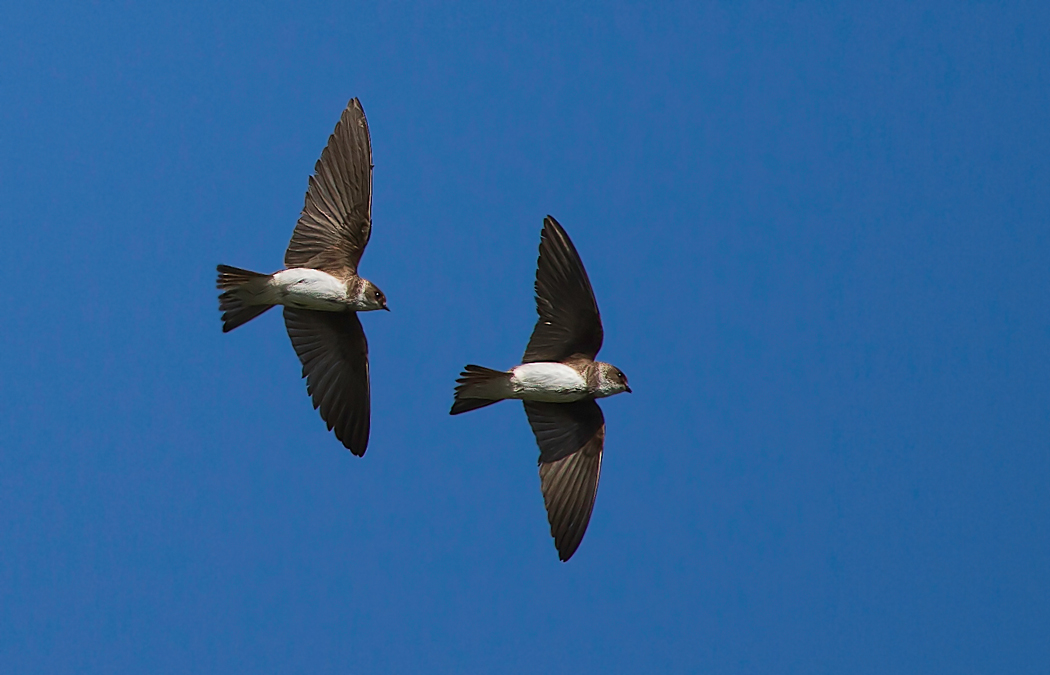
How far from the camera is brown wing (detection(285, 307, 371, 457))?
8.26 meters

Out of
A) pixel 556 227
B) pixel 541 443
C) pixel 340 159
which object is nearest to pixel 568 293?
pixel 556 227

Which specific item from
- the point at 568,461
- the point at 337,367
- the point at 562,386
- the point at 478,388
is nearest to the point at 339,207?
the point at 337,367

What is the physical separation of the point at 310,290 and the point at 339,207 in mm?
496

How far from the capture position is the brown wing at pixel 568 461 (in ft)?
26.3

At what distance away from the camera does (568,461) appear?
26.6 ft

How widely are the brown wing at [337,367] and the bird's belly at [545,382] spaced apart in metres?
1.01

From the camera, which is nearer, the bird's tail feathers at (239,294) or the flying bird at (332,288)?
the bird's tail feathers at (239,294)

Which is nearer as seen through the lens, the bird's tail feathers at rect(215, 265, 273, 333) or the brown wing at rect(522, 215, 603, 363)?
the bird's tail feathers at rect(215, 265, 273, 333)

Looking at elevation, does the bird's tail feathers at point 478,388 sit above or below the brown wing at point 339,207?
below

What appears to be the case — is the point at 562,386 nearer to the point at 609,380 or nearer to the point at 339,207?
the point at 609,380

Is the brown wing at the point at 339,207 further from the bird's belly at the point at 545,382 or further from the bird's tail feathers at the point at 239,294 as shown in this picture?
the bird's belly at the point at 545,382

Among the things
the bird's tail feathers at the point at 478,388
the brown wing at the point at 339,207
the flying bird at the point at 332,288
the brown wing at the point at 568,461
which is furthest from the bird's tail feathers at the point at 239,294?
the brown wing at the point at 568,461

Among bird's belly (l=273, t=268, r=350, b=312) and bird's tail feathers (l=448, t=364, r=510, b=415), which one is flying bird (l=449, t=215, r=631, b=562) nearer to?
bird's tail feathers (l=448, t=364, r=510, b=415)

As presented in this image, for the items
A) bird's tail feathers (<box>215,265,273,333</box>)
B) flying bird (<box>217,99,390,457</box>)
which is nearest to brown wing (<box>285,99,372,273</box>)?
flying bird (<box>217,99,390,457</box>)
